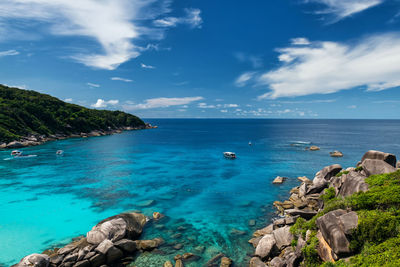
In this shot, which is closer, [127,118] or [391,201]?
[391,201]

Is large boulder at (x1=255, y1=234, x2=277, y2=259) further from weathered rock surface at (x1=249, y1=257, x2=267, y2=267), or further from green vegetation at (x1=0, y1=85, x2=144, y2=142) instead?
green vegetation at (x1=0, y1=85, x2=144, y2=142)

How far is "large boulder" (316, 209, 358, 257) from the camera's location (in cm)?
1288

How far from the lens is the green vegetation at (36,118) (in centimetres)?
9456

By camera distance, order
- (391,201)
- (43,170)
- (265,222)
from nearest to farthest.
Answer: (391,201)
(265,222)
(43,170)

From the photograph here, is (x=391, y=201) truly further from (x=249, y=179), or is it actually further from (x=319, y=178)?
(x=249, y=179)

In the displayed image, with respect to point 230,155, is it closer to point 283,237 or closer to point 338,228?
point 283,237

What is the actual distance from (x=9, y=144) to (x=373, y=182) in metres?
116

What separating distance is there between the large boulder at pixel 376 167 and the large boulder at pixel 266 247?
45.4 ft

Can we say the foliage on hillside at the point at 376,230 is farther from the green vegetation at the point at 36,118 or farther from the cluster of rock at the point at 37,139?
the green vegetation at the point at 36,118

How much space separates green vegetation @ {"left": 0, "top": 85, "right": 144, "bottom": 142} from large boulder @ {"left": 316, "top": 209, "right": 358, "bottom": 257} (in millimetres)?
116337

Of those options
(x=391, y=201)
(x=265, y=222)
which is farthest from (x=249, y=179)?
(x=391, y=201)

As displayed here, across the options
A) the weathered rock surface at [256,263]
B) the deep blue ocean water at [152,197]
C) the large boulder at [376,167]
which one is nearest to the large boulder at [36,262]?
the deep blue ocean water at [152,197]

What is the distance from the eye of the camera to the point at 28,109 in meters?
114

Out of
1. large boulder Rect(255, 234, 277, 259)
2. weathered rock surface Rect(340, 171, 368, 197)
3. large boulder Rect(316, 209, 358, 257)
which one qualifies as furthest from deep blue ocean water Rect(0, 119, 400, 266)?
weathered rock surface Rect(340, 171, 368, 197)
